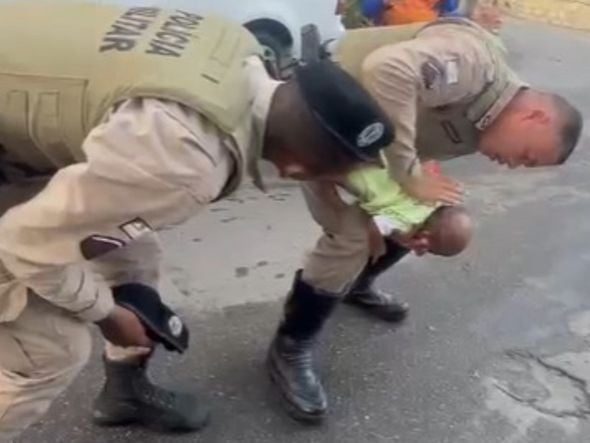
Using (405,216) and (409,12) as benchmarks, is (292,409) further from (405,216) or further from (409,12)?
(409,12)

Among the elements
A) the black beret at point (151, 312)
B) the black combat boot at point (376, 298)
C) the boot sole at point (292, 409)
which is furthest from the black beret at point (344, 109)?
the black combat boot at point (376, 298)

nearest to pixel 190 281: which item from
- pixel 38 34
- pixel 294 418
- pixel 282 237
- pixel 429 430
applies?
pixel 282 237

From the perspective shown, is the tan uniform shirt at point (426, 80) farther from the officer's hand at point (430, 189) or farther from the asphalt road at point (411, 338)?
the asphalt road at point (411, 338)

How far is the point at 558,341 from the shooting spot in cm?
351

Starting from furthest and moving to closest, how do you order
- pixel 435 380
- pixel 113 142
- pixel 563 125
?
1. pixel 435 380
2. pixel 563 125
3. pixel 113 142

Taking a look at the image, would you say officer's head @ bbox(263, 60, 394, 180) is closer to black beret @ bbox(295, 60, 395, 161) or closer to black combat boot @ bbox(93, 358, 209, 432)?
black beret @ bbox(295, 60, 395, 161)

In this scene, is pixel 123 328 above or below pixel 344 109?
below

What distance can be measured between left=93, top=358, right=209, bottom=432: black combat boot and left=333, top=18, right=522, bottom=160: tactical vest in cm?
92

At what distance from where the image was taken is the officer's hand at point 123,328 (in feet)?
8.23

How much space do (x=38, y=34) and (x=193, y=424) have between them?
1.11m

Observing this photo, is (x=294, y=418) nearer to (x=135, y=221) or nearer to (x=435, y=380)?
(x=435, y=380)

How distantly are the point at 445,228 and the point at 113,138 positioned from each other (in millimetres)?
1012

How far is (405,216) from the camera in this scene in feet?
8.93

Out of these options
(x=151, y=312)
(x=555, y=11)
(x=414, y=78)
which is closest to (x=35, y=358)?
(x=151, y=312)
